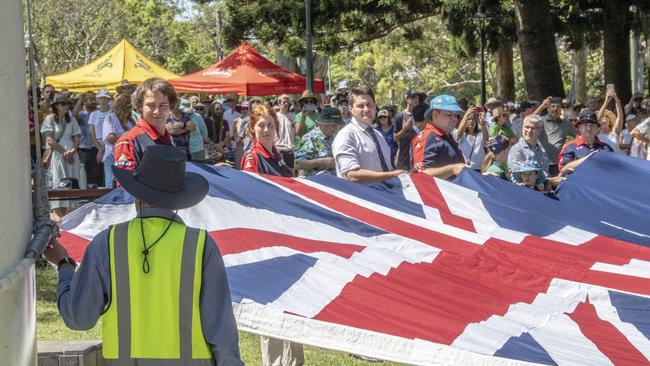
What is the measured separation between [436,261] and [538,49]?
670 inches

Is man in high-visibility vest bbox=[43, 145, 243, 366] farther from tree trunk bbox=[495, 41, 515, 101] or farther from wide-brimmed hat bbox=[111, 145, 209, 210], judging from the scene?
tree trunk bbox=[495, 41, 515, 101]

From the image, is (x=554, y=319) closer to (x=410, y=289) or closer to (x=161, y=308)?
(x=410, y=289)

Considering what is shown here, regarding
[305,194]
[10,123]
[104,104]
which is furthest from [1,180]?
[104,104]

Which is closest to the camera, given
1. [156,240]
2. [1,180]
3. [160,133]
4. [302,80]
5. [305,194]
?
[1,180]

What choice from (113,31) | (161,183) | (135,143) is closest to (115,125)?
(135,143)

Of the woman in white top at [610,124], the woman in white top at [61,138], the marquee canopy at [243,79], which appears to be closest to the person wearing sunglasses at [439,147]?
the woman in white top at [610,124]

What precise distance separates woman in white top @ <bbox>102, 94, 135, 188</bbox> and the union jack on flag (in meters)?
2.56

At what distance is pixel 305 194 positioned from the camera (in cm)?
729

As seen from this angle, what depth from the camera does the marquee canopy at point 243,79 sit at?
2341cm

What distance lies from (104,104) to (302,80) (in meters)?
9.69

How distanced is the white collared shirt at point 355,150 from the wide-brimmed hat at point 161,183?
3745mm

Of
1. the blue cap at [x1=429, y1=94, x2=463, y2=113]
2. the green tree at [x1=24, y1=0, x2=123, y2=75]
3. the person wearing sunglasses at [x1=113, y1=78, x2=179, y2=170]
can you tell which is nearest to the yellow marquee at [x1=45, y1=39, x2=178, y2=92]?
the blue cap at [x1=429, y1=94, x2=463, y2=113]

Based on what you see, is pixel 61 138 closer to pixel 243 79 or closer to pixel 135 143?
pixel 243 79

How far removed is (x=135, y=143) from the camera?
6.61m
